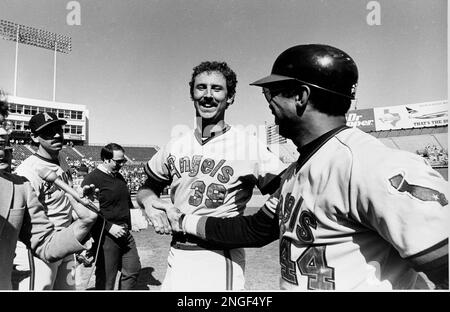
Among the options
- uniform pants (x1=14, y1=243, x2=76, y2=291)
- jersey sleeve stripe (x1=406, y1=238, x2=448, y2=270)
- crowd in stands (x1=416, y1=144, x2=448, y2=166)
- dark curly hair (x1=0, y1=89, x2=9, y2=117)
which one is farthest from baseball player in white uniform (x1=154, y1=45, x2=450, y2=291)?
crowd in stands (x1=416, y1=144, x2=448, y2=166)

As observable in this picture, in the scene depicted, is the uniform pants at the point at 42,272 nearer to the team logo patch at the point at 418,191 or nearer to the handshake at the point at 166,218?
the handshake at the point at 166,218

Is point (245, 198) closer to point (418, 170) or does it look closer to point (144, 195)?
point (144, 195)

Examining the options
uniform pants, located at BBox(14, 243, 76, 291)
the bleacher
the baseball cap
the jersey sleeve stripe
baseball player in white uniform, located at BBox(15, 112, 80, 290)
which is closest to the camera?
the jersey sleeve stripe

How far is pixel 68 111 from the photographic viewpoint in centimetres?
3619

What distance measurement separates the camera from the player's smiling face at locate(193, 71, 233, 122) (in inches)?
78.9

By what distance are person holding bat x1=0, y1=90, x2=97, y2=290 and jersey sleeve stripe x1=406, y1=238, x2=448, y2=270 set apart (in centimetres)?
136

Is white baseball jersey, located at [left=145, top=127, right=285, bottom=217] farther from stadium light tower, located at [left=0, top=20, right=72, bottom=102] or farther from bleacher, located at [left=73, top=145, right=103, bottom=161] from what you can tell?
bleacher, located at [left=73, top=145, right=103, bottom=161]

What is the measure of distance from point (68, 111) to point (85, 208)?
39.3 m

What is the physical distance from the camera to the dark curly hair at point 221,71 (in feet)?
6.87

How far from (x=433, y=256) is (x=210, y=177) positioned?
4.25 feet

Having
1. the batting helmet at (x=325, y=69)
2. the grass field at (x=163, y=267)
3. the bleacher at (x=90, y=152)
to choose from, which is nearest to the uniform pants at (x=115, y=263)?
the grass field at (x=163, y=267)

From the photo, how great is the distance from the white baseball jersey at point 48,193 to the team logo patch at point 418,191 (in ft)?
8.68
